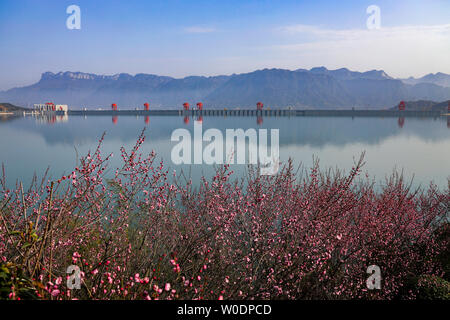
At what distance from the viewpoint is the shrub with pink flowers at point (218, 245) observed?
5.05 meters

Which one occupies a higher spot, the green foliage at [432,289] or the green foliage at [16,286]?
the green foliage at [16,286]

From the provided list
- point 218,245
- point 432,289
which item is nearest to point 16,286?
point 218,245

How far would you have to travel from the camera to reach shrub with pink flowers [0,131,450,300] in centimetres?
505

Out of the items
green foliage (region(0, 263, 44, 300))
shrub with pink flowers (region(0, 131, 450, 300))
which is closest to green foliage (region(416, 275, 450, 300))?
shrub with pink flowers (region(0, 131, 450, 300))

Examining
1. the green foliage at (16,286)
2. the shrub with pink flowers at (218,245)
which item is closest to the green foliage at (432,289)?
the shrub with pink flowers at (218,245)

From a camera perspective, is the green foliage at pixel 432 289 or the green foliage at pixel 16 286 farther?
the green foliage at pixel 432 289

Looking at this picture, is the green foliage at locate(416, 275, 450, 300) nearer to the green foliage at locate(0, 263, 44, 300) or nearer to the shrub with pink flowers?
the shrub with pink flowers

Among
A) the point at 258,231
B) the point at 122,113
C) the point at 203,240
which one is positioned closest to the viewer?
the point at 203,240

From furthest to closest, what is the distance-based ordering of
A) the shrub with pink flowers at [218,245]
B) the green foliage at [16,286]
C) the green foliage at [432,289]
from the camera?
the green foliage at [432,289] → the shrub with pink flowers at [218,245] → the green foliage at [16,286]

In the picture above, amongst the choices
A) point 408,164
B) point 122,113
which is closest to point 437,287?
point 408,164

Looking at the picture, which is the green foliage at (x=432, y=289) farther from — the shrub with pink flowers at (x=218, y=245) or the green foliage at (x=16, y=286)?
the green foliage at (x=16, y=286)
